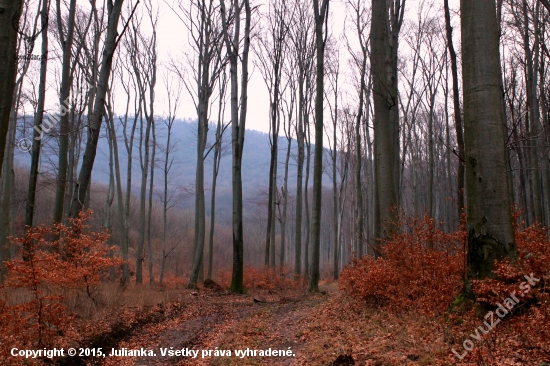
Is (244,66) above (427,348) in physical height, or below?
above

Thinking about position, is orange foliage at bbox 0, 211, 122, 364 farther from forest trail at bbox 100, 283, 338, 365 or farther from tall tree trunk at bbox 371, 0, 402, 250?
tall tree trunk at bbox 371, 0, 402, 250

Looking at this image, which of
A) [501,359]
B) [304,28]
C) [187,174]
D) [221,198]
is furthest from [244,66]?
[187,174]

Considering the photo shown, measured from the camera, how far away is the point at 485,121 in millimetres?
4965

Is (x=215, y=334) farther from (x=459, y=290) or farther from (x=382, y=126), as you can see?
(x=382, y=126)

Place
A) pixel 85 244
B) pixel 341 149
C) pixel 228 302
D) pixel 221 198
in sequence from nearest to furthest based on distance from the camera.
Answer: pixel 85 244, pixel 228 302, pixel 341 149, pixel 221 198

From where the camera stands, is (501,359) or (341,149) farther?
(341,149)

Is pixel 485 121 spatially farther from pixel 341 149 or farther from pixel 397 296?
pixel 341 149

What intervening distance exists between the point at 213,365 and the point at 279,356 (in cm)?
92

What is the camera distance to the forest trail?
560 cm

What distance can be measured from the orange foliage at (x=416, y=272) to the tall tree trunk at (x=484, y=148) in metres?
0.78

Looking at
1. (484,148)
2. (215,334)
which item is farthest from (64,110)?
(484,148)

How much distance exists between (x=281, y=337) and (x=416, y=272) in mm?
2446

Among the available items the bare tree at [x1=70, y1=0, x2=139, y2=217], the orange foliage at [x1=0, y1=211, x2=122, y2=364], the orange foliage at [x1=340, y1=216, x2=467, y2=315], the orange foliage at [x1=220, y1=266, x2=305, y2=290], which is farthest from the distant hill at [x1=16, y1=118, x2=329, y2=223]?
the orange foliage at [x1=340, y1=216, x2=467, y2=315]

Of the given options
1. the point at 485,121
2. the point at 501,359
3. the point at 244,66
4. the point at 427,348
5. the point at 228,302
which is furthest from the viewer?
the point at 244,66
